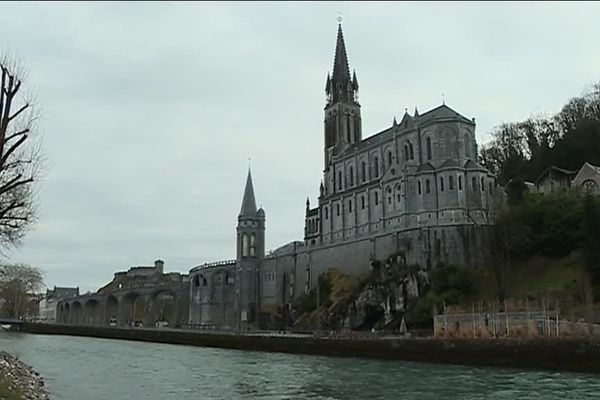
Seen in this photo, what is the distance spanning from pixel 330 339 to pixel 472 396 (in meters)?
20.1

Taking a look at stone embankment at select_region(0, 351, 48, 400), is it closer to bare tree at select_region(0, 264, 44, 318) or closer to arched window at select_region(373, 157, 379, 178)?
arched window at select_region(373, 157, 379, 178)

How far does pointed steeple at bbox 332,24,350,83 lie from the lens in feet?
281

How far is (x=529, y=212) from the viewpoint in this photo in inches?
1930

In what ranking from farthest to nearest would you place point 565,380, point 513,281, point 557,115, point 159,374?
1. point 557,115
2. point 513,281
3. point 159,374
4. point 565,380

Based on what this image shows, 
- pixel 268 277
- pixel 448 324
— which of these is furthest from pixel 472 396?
pixel 268 277

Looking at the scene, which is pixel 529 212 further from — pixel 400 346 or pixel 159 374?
pixel 159 374

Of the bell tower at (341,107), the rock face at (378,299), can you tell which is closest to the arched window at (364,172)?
the bell tower at (341,107)

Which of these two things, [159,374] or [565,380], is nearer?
[565,380]

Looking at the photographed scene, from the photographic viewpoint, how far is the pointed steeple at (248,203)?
266 feet

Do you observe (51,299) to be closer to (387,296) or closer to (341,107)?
(341,107)

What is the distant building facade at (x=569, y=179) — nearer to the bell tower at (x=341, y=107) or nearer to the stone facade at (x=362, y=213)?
the stone facade at (x=362, y=213)

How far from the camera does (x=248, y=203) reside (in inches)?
3219

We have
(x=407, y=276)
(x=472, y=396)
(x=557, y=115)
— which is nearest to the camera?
(x=472, y=396)

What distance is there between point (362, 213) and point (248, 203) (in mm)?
19469
